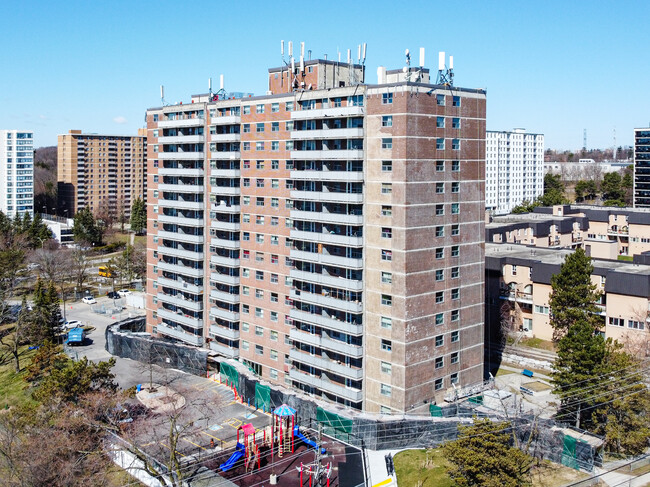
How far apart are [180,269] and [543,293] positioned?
47560mm

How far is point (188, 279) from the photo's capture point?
79.6m

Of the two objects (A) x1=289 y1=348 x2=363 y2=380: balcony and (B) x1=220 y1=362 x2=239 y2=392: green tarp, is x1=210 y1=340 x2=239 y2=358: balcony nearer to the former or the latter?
(B) x1=220 y1=362 x2=239 y2=392: green tarp

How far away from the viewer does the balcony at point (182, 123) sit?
75375 mm

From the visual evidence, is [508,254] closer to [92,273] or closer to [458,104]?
[458,104]

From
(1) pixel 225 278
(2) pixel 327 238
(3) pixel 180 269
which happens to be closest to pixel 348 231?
(2) pixel 327 238

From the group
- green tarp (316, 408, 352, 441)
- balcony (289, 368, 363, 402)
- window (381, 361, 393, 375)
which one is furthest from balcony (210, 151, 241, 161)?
green tarp (316, 408, 352, 441)

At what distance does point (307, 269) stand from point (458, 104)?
22119mm

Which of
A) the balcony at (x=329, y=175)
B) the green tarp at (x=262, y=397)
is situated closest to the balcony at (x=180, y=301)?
the green tarp at (x=262, y=397)

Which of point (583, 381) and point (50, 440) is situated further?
point (583, 381)

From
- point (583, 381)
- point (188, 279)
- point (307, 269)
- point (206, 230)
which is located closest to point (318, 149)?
point (307, 269)

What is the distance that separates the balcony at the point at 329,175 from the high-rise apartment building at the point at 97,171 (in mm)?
139953

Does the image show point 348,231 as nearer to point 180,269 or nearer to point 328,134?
point 328,134

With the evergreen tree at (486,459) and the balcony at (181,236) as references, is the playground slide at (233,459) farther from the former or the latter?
the balcony at (181,236)

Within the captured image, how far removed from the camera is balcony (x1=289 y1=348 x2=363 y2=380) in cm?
5850
